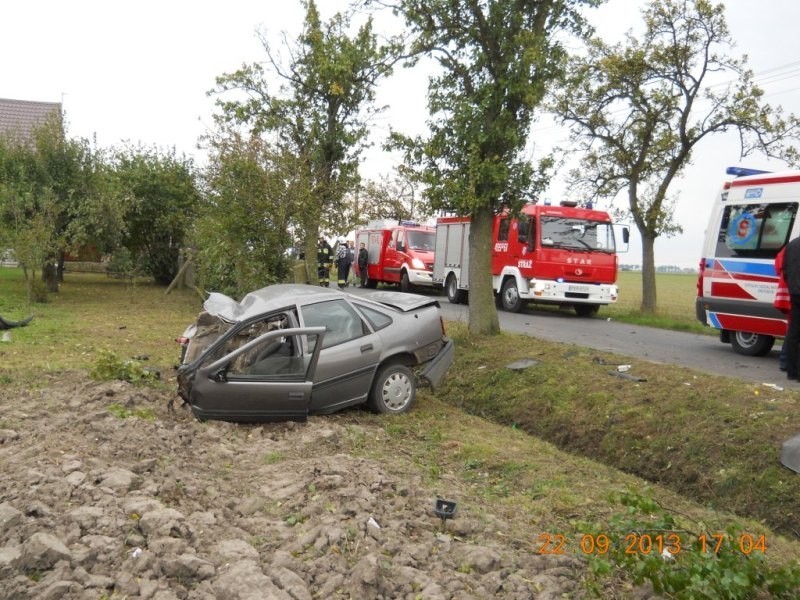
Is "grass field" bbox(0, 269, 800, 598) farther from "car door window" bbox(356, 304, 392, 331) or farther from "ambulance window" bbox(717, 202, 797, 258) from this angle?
"ambulance window" bbox(717, 202, 797, 258)

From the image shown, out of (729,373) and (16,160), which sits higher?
(16,160)

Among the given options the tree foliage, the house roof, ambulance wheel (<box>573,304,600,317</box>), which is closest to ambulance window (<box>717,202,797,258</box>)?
ambulance wheel (<box>573,304,600,317</box>)

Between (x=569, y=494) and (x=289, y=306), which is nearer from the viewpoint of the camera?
(x=569, y=494)

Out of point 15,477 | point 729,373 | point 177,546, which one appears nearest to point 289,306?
point 15,477

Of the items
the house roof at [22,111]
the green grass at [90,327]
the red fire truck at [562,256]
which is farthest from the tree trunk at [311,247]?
the house roof at [22,111]

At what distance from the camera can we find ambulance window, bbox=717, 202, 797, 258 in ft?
38.9

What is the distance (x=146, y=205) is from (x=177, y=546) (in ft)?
Answer: 77.7

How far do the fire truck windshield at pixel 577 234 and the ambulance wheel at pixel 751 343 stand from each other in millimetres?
6847

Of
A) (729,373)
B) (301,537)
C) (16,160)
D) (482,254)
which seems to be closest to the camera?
(301,537)

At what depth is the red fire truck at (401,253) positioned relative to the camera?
2700cm

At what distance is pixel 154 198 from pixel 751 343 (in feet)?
67.7

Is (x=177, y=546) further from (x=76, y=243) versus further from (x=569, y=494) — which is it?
(x=76, y=243)

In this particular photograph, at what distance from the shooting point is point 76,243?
20.9 meters
